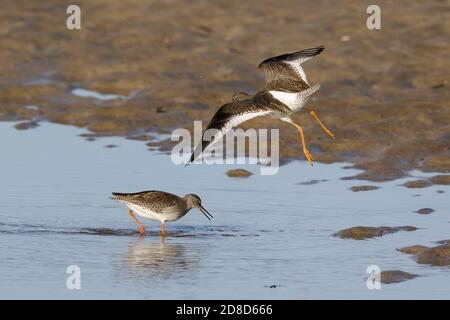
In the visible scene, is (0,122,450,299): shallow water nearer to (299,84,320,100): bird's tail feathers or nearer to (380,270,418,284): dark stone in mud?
(380,270,418,284): dark stone in mud

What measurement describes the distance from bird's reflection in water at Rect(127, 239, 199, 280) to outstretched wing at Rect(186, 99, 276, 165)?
114 cm

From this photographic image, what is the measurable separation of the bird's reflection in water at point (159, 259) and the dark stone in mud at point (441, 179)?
155 inches

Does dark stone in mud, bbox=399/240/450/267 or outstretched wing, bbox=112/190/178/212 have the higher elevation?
outstretched wing, bbox=112/190/178/212

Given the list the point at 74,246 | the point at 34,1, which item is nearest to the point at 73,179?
the point at 74,246

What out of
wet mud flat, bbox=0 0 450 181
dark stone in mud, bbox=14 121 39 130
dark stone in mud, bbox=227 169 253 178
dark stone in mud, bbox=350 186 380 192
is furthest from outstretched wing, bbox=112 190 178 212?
dark stone in mud, bbox=14 121 39 130

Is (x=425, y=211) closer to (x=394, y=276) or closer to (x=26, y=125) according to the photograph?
(x=394, y=276)

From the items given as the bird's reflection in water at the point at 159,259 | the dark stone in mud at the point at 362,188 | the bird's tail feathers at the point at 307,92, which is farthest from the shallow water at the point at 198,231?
the bird's tail feathers at the point at 307,92

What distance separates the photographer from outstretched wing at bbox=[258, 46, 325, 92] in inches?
544

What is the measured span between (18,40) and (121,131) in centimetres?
532

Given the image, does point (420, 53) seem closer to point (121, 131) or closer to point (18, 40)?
point (121, 131)

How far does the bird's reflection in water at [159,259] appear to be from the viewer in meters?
11.4

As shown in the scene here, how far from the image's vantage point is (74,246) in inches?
484

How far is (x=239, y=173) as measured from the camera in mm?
15789

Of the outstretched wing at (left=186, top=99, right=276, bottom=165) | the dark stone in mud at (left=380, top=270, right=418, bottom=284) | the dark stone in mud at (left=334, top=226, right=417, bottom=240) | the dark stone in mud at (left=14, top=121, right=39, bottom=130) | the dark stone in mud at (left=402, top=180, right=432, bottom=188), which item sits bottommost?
the dark stone in mud at (left=380, top=270, right=418, bottom=284)
